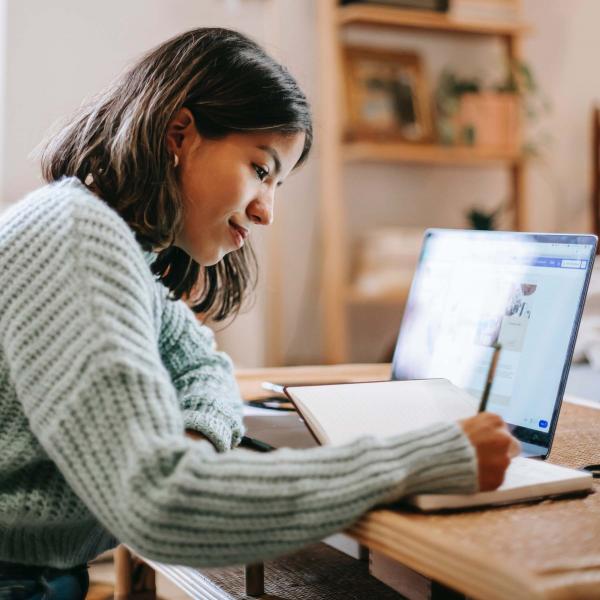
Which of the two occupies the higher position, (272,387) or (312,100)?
(312,100)

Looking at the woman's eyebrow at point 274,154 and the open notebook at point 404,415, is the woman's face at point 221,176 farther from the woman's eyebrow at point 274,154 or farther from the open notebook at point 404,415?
the open notebook at point 404,415

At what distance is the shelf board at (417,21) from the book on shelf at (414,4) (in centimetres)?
2

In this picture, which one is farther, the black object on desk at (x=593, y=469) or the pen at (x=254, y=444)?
the pen at (x=254, y=444)

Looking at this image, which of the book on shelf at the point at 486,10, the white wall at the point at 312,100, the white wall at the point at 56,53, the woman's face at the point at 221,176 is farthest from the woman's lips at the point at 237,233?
the book on shelf at the point at 486,10

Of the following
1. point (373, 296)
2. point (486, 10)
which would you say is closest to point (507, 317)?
point (373, 296)

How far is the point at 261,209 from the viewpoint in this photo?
1.07 meters

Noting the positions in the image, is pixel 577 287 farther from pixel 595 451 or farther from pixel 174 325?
pixel 174 325

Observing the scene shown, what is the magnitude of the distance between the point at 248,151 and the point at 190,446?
407mm

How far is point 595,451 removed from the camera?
1037mm

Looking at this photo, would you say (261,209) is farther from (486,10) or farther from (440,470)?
(486,10)

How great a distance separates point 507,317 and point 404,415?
22cm

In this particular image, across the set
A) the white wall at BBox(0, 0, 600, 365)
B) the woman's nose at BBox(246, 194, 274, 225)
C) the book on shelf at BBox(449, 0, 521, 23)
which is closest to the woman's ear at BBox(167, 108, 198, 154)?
the woman's nose at BBox(246, 194, 274, 225)

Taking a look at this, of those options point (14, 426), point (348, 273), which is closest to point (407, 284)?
point (348, 273)

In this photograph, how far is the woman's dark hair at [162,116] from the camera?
97cm
